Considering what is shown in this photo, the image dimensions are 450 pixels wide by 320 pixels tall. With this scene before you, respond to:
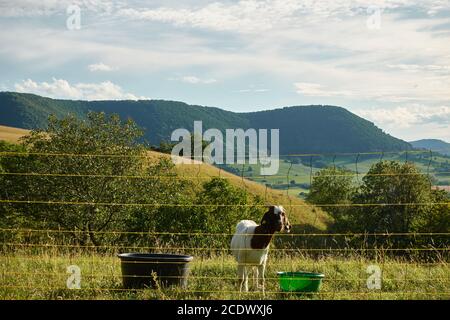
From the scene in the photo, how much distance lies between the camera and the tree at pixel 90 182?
29.4m

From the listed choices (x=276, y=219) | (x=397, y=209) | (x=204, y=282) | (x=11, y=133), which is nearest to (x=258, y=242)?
(x=276, y=219)

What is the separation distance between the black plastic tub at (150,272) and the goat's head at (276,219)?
171cm

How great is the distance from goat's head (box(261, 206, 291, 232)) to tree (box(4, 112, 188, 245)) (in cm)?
1910

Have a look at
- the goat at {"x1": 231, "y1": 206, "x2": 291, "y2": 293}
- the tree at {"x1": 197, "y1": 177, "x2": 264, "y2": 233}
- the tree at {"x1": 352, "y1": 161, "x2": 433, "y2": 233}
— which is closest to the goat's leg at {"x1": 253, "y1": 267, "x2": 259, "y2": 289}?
the goat at {"x1": 231, "y1": 206, "x2": 291, "y2": 293}

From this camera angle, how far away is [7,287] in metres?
8.65

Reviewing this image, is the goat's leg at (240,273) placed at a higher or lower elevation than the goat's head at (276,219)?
lower

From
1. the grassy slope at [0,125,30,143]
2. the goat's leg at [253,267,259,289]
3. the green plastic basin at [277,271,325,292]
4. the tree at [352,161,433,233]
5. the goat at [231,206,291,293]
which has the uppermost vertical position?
the grassy slope at [0,125,30,143]

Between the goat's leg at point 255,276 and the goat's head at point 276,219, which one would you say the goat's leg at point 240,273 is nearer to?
the goat's leg at point 255,276

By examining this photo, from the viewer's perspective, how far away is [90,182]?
29.7m

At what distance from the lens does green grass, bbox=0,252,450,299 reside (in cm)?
853

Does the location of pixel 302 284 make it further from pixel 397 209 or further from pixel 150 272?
pixel 397 209

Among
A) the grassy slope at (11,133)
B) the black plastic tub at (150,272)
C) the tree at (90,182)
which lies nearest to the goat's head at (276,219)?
the black plastic tub at (150,272)

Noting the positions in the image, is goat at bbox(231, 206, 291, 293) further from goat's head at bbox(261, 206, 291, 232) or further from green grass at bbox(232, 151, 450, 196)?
green grass at bbox(232, 151, 450, 196)
